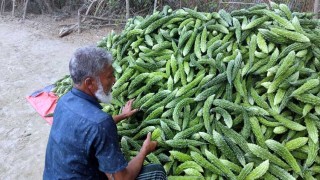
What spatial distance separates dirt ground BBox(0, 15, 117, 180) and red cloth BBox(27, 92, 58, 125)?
100 millimetres

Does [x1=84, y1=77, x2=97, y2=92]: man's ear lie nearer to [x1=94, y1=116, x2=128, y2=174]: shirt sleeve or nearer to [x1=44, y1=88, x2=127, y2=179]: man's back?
[x1=44, y1=88, x2=127, y2=179]: man's back

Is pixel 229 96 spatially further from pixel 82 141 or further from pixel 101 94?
pixel 82 141

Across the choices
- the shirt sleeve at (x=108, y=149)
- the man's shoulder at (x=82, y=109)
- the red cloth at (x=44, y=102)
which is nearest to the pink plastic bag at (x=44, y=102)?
the red cloth at (x=44, y=102)

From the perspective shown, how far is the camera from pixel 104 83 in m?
2.36

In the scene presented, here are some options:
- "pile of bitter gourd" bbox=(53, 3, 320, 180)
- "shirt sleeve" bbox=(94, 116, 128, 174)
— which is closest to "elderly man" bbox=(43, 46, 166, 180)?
"shirt sleeve" bbox=(94, 116, 128, 174)

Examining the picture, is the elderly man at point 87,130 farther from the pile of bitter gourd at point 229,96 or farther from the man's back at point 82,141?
the pile of bitter gourd at point 229,96

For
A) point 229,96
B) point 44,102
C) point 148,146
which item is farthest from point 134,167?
point 44,102

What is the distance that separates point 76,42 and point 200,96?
18.9ft

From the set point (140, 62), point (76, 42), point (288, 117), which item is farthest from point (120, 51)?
point (76, 42)

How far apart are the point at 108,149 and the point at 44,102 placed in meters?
3.13

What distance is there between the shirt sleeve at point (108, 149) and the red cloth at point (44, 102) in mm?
2602

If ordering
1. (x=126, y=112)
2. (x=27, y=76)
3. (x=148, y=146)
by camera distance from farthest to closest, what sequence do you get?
(x=27, y=76)
(x=126, y=112)
(x=148, y=146)

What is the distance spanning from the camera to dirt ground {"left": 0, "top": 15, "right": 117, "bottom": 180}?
13.4ft

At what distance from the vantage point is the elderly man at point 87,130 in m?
2.20
